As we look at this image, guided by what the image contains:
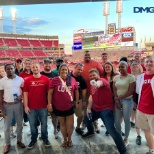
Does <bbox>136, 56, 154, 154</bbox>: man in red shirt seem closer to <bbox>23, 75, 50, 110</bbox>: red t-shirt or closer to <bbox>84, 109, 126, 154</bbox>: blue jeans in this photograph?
<bbox>84, 109, 126, 154</bbox>: blue jeans

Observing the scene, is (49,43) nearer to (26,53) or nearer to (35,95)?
(26,53)

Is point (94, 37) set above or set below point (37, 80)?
above

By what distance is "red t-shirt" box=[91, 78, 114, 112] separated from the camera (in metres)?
2.44

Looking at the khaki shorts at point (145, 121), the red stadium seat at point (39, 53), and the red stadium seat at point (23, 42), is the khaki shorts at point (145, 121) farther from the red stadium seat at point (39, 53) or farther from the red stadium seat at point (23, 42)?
the red stadium seat at point (23, 42)

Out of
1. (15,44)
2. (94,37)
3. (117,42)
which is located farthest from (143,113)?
(15,44)

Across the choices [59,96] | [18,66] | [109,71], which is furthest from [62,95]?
[18,66]

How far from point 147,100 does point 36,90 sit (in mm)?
1373

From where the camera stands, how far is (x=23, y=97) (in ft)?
8.27

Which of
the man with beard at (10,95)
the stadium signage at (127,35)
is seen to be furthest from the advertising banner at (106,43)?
the man with beard at (10,95)

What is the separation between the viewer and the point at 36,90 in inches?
97.9

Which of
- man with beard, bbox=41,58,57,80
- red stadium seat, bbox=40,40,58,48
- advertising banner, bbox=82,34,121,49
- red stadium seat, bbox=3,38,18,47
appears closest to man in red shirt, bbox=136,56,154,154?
man with beard, bbox=41,58,57,80

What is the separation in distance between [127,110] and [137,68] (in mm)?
685

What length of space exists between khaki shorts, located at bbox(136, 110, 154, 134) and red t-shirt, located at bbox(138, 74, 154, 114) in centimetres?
5

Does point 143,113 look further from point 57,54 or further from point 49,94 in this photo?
point 57,54
